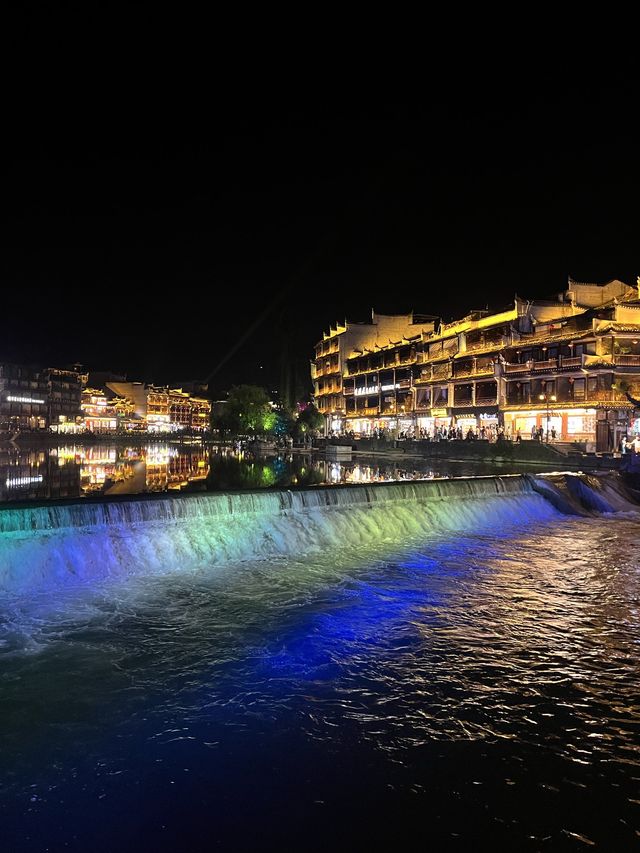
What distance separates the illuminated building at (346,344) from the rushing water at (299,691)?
7445cm

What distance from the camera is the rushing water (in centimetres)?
504

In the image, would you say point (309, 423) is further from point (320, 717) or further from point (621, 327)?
point (320, 717)

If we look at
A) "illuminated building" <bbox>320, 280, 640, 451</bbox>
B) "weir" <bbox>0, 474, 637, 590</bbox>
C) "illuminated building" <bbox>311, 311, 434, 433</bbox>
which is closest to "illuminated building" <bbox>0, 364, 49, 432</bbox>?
"illuminated building" <bbox>311, 311, 434, 433</bbox>

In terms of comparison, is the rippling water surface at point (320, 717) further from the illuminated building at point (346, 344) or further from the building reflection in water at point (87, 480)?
the illuminated building at point (346, 344)

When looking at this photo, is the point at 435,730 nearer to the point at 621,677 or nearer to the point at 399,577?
the point at 621,677

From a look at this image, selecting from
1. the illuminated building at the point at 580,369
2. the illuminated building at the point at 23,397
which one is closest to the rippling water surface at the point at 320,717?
the illuminated building at the point at 580,369

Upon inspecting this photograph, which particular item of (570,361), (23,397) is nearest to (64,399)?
(23,397)

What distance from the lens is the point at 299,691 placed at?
7465 mm

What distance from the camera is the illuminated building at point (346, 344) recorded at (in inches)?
3556

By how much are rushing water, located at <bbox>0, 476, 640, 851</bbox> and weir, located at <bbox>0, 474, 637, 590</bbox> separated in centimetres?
6

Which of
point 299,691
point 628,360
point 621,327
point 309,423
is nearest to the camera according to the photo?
point 299,691

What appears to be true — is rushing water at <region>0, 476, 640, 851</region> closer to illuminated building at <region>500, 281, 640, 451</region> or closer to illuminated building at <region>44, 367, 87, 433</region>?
illuminated building at <region>500, 281, 640, 451</region>

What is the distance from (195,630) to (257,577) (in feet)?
11.8

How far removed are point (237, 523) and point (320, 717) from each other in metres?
9.44
